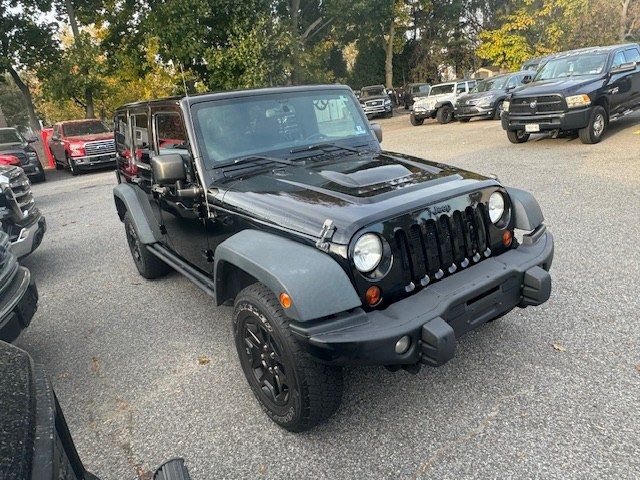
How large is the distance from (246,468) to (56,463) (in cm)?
129

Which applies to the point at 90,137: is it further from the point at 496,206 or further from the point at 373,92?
the point at 373,92

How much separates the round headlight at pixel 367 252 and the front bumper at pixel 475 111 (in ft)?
55.0

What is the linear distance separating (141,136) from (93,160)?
11862mm

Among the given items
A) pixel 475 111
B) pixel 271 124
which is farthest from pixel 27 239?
pixel 475 111

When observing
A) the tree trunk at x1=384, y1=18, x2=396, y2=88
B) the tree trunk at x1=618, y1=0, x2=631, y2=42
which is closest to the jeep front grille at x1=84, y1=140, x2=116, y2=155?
the tree trunk at x1=384, y1=18, x2=396, y2=88

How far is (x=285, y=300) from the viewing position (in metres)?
2.23

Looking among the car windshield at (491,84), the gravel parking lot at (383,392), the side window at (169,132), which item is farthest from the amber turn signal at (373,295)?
the car windshield at (491,84)

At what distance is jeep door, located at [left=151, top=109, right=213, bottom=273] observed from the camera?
341 cm

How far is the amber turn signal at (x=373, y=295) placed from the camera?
2.37 metres

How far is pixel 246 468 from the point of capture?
2.44 metres

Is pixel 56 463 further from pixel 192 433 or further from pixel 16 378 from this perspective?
pixel 192 433

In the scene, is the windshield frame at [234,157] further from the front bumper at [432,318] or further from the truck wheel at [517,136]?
the truck wheel at [517,136]

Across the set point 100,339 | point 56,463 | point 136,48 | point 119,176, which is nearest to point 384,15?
point 136,48

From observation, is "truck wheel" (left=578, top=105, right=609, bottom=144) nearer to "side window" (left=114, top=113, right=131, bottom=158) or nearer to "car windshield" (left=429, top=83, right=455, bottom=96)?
"side window" (left=114, top=113, right=131, bottom=158)
